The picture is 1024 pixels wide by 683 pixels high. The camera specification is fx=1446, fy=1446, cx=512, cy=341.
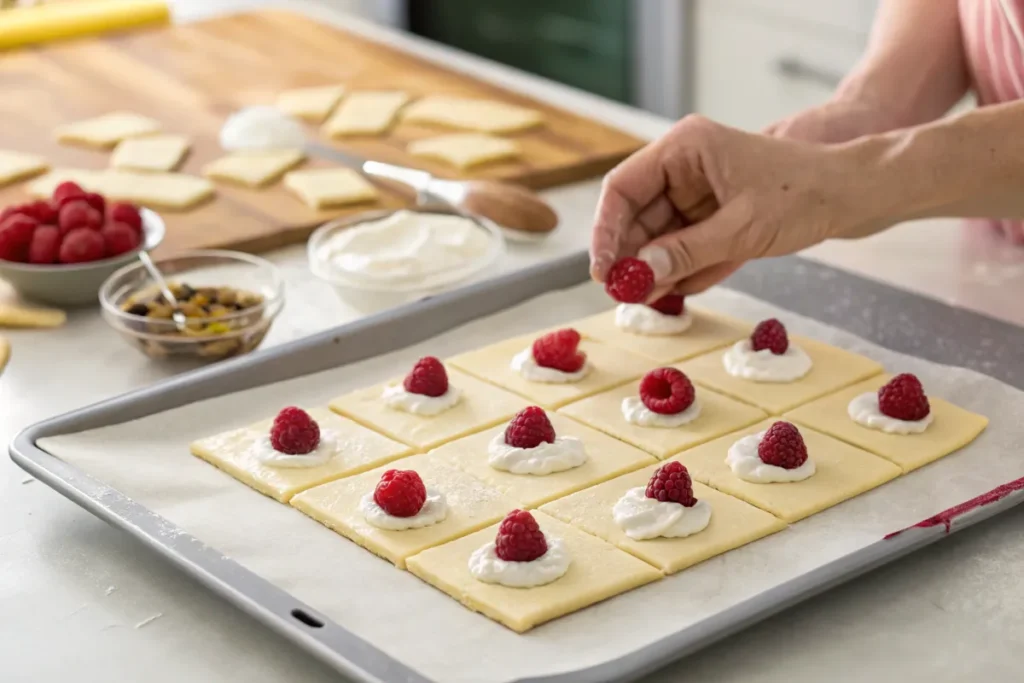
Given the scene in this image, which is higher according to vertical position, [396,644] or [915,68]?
[915,68]

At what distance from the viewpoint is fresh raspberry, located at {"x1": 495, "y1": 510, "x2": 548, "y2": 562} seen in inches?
52.9

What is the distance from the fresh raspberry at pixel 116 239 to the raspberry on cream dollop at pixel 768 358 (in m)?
0.85

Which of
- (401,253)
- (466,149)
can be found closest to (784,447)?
(401,253)

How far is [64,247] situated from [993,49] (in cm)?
133

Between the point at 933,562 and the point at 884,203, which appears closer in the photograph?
the point at 933,562

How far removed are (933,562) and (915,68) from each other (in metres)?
0.94

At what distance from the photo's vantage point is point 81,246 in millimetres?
2000

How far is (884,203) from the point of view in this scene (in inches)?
66.9

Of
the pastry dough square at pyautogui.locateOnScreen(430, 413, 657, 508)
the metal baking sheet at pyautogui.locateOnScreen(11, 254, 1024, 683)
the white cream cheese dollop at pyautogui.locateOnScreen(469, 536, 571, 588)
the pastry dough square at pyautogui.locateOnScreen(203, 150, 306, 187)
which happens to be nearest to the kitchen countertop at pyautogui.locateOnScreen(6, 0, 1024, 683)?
the metal baking sheet at pyautogui.locateOnScreen(11, 254, 1024, 683)

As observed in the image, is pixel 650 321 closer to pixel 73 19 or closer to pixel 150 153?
pixel 150 153

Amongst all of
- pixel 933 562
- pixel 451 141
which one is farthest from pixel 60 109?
pixel 933 562

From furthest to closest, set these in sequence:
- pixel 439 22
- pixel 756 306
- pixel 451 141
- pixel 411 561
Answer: pixel 439 22 → pixel 451 141 → pixel 756 306 → pixel 411 561

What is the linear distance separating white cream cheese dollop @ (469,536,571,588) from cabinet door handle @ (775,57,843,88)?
261 centimetres

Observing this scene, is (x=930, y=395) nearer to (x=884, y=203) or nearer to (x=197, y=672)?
(x=884, y=203)
